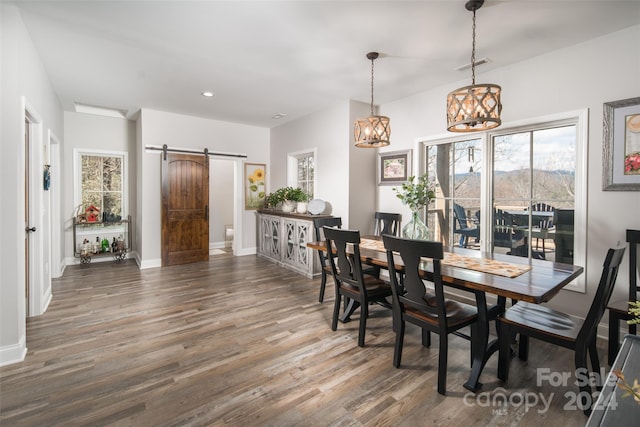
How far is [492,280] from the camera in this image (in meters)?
1.99

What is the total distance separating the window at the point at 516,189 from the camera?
306cm

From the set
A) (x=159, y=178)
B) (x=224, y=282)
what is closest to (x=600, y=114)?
(x=224, y=282)

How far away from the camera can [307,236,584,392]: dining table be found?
182cm

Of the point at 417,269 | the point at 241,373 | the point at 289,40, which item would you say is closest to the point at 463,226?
the point at 417,269

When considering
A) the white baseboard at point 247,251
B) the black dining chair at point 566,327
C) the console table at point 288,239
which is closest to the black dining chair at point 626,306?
the black dining chair at point 566,327

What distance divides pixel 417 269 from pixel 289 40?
7.72ft

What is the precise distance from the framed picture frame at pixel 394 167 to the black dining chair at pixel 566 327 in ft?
8.27

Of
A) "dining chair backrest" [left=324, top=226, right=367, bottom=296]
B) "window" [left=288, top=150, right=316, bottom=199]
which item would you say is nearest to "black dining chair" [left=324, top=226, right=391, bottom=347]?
"dining chair backrest" [left=324, top=226, right=367, bottom=296]

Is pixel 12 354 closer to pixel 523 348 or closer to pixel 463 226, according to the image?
pixel 523 348

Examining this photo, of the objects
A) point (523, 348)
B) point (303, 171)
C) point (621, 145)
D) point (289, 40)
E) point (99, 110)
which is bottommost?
point (523, 348)

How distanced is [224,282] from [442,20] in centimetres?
401

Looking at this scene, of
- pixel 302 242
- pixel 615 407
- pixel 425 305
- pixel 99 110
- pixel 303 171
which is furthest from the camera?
pixel 303 171

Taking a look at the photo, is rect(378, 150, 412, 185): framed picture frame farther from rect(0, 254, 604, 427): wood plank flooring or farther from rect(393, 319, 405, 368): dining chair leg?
rect(393, 319, 405, 368): dining chair leg

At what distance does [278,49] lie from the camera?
3.09 meters
